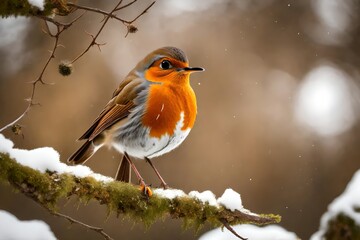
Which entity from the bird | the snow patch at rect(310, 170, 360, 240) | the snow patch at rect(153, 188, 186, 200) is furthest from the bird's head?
the snow patch at rect(310, 170, 360, 240)

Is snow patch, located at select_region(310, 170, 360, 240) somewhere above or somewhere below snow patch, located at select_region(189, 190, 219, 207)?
above

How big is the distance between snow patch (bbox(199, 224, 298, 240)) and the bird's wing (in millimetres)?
934

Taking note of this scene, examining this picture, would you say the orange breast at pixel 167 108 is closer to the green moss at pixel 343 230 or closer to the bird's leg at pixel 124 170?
the bird's leg at pixel 124 170

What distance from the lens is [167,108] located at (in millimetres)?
3350

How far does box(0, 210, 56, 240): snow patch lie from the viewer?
89.4 inches

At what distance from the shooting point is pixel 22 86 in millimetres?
7203

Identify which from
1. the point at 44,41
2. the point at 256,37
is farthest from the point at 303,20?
the point at 44,41

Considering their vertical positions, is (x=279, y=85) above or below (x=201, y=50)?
below

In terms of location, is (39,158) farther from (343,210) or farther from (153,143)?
(343,210)

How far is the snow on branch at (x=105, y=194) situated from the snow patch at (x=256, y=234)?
2.1 inches

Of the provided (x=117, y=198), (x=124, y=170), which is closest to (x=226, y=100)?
(x=124, y=170)

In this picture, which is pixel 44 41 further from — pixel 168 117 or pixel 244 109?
pixel 168 117

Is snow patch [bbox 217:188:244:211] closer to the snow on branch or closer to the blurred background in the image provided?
the snow on branch

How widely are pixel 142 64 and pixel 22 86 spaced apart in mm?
3980
